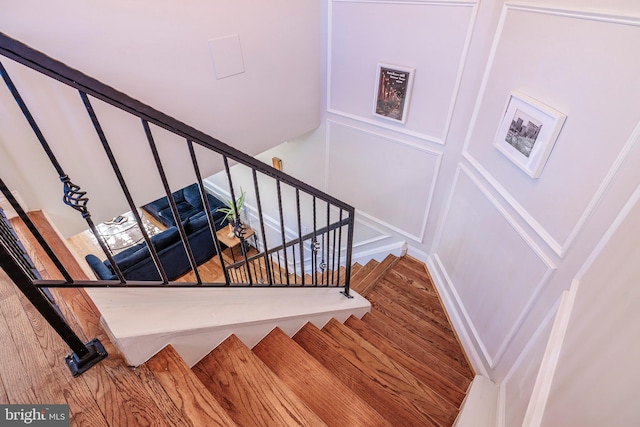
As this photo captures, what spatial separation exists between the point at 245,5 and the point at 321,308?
89.5 inches

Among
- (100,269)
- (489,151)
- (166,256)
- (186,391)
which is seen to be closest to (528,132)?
(489,151)

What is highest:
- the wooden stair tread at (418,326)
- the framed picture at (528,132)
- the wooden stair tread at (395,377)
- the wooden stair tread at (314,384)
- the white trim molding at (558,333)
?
the framed picture at (528,132)

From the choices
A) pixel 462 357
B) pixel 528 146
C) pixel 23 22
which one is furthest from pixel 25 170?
pixel 462 357

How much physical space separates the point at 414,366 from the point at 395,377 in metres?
0.30

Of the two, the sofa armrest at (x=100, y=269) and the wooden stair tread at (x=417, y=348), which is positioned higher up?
the wooden stair tread at (x=417, y=348)

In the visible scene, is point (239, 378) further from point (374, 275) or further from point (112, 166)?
point (374, 275)

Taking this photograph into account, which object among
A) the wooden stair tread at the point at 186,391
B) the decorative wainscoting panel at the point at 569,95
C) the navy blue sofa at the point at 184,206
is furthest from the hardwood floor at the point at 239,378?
the navy blue sofa at the point at 184,206

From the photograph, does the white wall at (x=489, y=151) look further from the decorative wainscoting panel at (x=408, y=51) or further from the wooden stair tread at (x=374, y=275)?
the wooden stair tread at (x=374, y=275)

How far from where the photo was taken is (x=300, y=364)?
157 cm

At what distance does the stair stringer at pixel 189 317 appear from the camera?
1.09 metres

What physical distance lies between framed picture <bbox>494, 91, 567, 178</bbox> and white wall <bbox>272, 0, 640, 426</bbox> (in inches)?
2.0

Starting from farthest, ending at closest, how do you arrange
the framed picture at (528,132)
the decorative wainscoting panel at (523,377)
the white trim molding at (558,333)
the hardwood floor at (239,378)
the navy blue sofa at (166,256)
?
the navy blue sofa at (166,256), the framed picture at (528,132), the decorative wainscoting panel at (523,377), the white trim molding at (558,333), the hardwood floor at (239,378)

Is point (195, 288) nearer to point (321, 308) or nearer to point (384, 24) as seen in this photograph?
point (321, 308)

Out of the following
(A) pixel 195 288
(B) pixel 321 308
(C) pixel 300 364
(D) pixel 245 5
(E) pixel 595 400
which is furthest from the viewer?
(D) pixel 245 5
